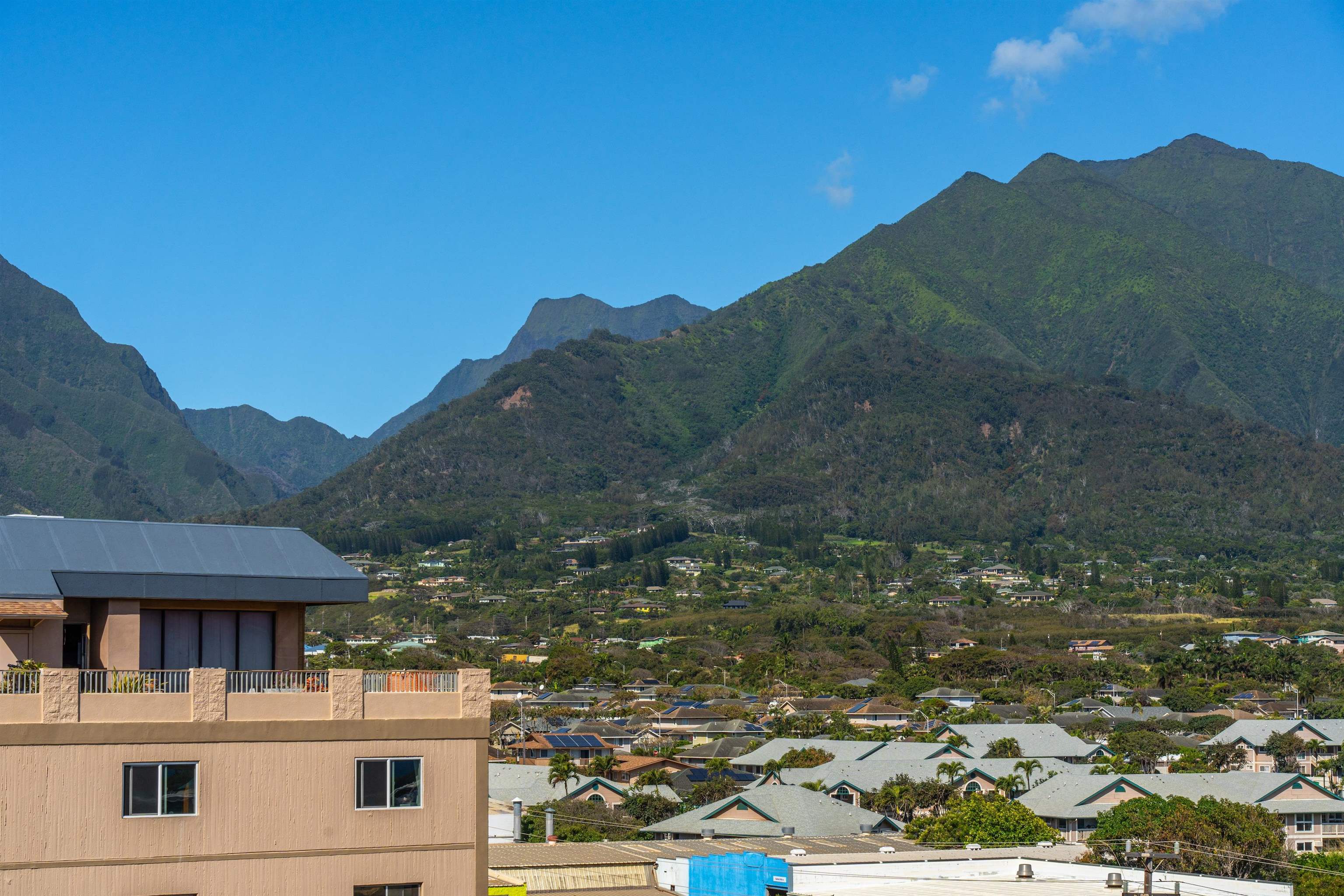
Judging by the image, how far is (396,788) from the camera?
24281 millimetres

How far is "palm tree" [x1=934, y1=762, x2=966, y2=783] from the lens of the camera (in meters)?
102

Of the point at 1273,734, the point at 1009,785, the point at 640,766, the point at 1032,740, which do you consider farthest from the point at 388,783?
the point at 1273,734

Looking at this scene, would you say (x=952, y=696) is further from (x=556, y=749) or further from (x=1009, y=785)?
(x=1009, y=785)

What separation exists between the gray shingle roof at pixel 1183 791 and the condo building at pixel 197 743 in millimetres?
67132

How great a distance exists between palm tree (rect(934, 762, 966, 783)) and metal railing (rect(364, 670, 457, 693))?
7966cm

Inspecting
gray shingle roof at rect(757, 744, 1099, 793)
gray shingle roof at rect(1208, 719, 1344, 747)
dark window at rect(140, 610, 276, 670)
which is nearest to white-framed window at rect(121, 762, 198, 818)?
dark window at rect(140, 610, 276, 670)

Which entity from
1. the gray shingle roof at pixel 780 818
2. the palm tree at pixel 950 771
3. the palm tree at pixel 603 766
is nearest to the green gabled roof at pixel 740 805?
the gray shingle roof at pixel 780 818

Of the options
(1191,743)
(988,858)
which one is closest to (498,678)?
(1191,743)

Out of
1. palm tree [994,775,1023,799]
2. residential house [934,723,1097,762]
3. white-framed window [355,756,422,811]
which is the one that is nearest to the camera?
white-framed window [355,756,422,811]

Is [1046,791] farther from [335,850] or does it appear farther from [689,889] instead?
[335,850]

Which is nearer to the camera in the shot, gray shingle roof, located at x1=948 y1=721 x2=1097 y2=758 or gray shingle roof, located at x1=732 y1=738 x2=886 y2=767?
gray shingle roof, located at x1=732 y1=738 x2=886 y2=767

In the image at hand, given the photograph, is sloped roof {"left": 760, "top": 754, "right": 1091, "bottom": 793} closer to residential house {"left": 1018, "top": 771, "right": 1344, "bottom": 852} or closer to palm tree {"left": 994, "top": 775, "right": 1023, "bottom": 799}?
palm tree {"left": 994, "top": 775, "right": 1023, "bottom": 799}

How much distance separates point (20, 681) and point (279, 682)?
3663 millimetres

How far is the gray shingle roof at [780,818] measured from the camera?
78125 mm
